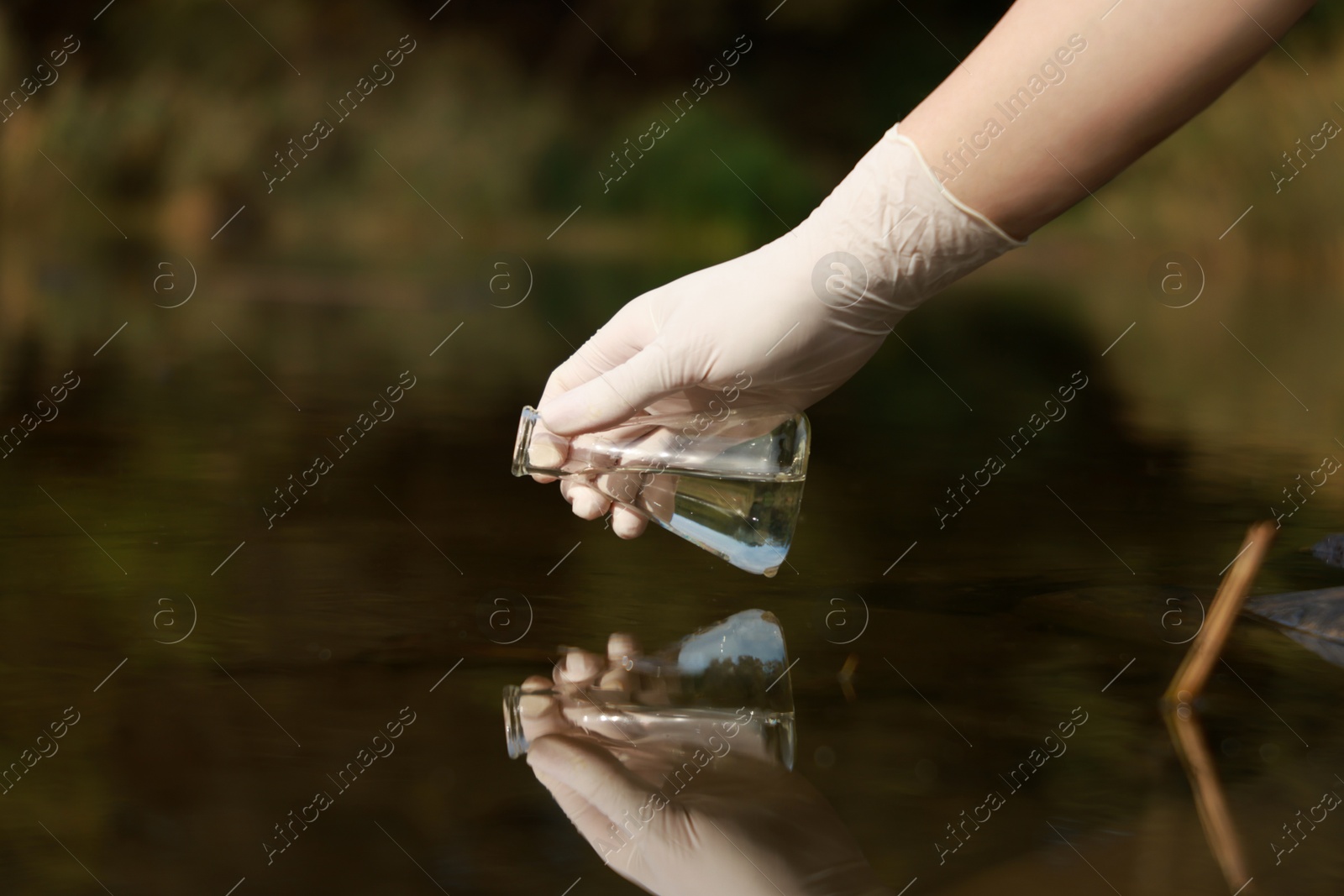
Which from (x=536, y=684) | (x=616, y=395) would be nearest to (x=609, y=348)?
(x=616, y=395)

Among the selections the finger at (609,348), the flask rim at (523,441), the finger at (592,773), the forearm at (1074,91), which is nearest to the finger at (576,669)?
the finger at (592,773)

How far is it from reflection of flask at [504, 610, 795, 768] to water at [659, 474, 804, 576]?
16cm

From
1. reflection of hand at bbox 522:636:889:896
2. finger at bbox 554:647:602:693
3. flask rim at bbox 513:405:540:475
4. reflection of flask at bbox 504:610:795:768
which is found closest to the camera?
reflection of hand at bbox 522:636:889:896

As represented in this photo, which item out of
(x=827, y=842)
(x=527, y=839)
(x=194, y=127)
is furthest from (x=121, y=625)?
(x=194, y=127)

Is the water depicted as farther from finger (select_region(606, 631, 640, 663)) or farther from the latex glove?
finger (select_region(606, 631, 640, 663))

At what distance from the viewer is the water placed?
1.34 meters

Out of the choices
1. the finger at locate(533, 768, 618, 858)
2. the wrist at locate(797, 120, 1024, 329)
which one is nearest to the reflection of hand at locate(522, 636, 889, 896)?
the finger at locate(533, 768, 618, 858)

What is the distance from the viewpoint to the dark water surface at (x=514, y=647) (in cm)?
76

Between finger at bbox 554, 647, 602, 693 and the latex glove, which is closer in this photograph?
finger at bbox 554, 647, 602, 693

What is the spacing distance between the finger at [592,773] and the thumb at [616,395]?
437 mm

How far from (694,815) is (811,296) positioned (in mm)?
571

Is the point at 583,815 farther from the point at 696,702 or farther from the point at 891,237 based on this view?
the point at 891,237

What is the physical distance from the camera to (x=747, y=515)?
1341mm

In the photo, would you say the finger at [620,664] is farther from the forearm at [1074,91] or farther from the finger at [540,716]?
the forearm at [1074,91]
